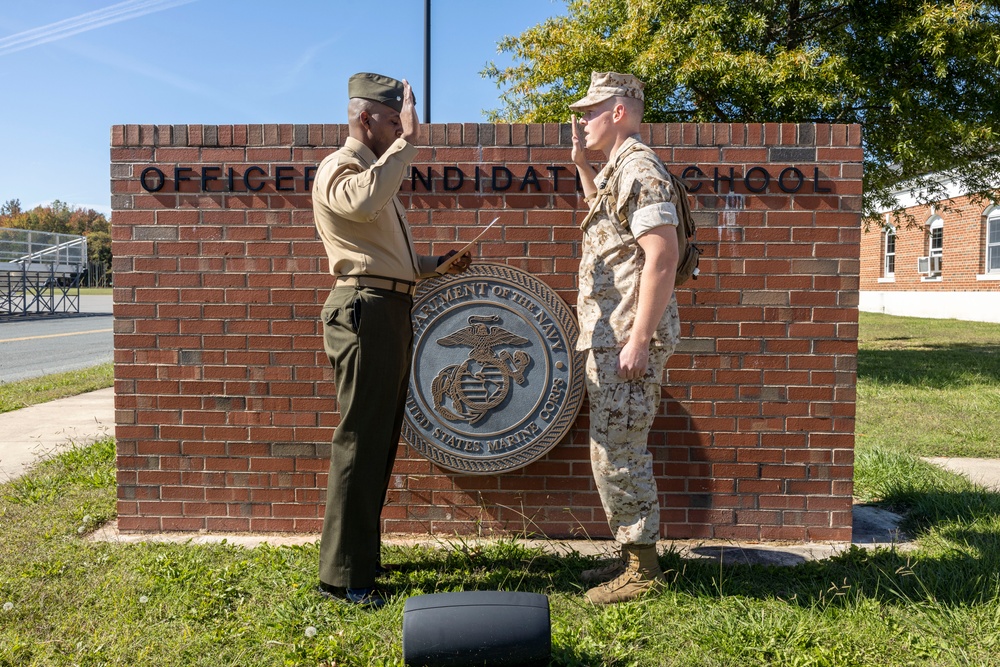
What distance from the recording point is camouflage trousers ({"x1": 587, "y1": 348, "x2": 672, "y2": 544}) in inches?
121

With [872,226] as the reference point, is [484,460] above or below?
below

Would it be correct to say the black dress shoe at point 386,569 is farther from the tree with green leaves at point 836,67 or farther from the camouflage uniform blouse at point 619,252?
the tree with green leaves at point 836,67

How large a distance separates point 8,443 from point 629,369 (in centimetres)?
561

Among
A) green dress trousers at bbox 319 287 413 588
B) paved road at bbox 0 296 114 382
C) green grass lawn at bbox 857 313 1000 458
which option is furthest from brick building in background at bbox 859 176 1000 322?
green dress trousers at bbox 319 287 413 588

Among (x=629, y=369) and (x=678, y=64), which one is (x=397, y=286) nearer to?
(x=629, y=369)

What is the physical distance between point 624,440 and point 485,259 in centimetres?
127

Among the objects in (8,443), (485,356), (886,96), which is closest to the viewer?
(485,356)

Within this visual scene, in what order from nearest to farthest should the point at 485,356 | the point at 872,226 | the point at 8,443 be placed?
the point at 485,356 < the point at 8,443 < the point at 872,226

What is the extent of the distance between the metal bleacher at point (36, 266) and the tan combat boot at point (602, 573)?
85.3 feet

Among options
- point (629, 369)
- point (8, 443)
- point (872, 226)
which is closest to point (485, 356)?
point (629, 369)

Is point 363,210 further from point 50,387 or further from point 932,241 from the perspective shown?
point 932,241

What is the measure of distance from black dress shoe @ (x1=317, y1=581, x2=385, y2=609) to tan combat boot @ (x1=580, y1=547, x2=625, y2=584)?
2.90 feet

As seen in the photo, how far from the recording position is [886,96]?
428 inches

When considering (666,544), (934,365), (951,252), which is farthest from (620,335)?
(951,252)
